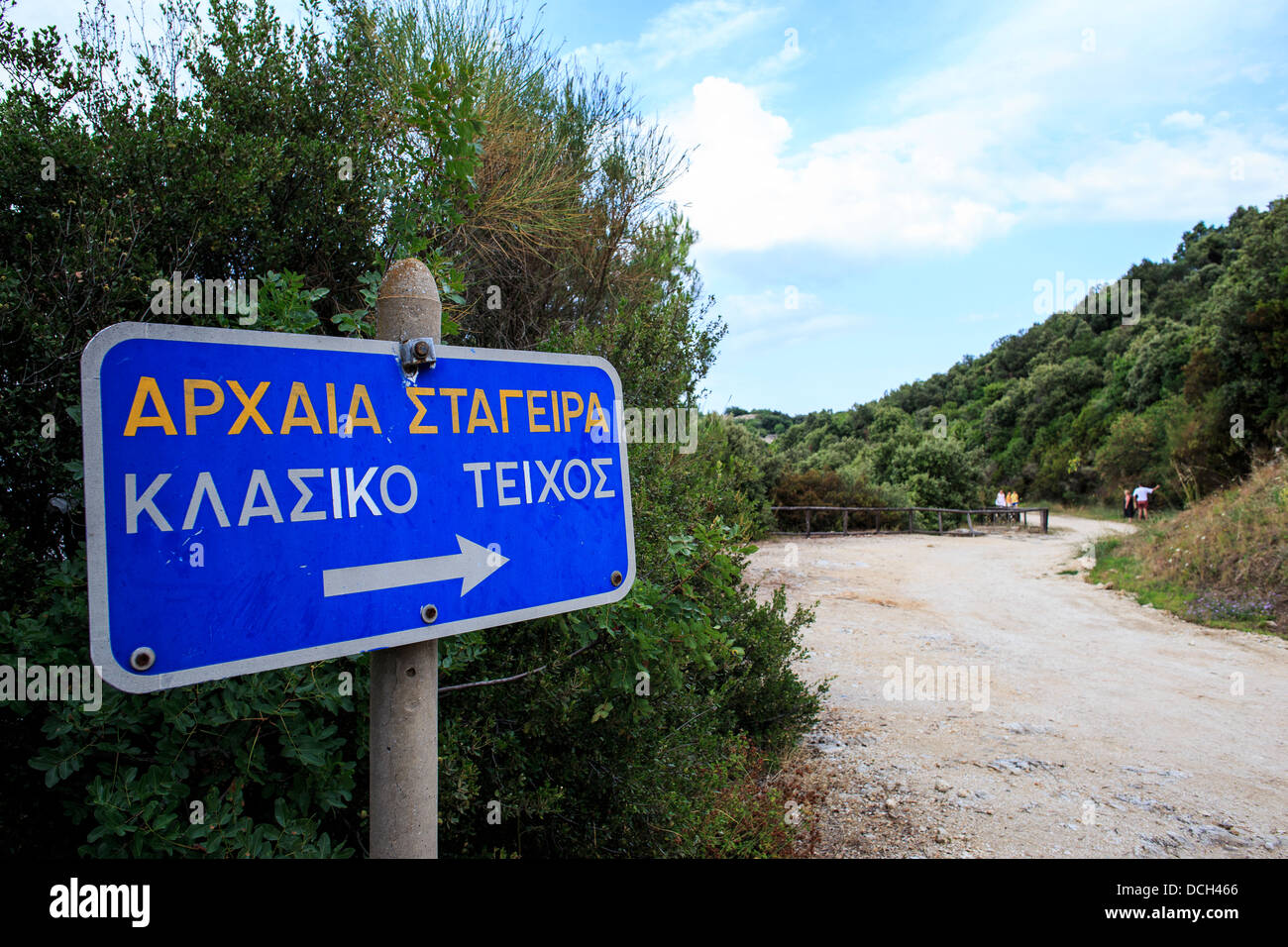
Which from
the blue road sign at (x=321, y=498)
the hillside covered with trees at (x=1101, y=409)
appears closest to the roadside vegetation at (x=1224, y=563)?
the hillside covered with trees at (x=1101, y=409)

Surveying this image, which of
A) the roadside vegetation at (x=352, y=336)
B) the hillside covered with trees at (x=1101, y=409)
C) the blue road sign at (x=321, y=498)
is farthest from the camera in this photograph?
the hillside covered with trees at (x=1101, y=409)

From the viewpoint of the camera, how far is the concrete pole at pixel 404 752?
112 cm

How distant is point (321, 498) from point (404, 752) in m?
0.43

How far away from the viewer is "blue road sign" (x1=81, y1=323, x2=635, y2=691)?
0.91 metres

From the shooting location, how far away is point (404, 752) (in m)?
1.13

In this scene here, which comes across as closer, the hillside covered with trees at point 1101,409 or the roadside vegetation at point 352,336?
the roadside vegetation at point 352,336

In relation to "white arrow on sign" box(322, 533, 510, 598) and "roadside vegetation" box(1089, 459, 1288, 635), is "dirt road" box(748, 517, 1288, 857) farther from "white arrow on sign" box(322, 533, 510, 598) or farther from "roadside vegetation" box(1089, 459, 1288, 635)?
"white arrow on sign" box(322, 533, 510, 598)

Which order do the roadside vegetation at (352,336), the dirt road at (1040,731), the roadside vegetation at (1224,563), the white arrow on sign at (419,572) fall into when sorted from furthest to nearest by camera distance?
the roadside vegetation at (1224,563) → the dirt road at (1040,731) → the roadside vegetation at (352,336) → the white arrow on sign at (419,572)

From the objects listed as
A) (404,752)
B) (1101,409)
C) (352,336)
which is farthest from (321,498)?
(1101,409)

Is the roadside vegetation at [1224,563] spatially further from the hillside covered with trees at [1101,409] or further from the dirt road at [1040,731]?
the hillside covered with trees at [1101,409]

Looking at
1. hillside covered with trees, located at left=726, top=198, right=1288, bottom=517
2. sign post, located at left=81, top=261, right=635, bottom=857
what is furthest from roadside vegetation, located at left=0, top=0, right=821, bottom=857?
hillside covered with trees, located at left=726, top=198, right=1288, bottom=517

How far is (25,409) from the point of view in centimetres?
268

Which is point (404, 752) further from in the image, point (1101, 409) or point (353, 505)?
point (1101, 409)
